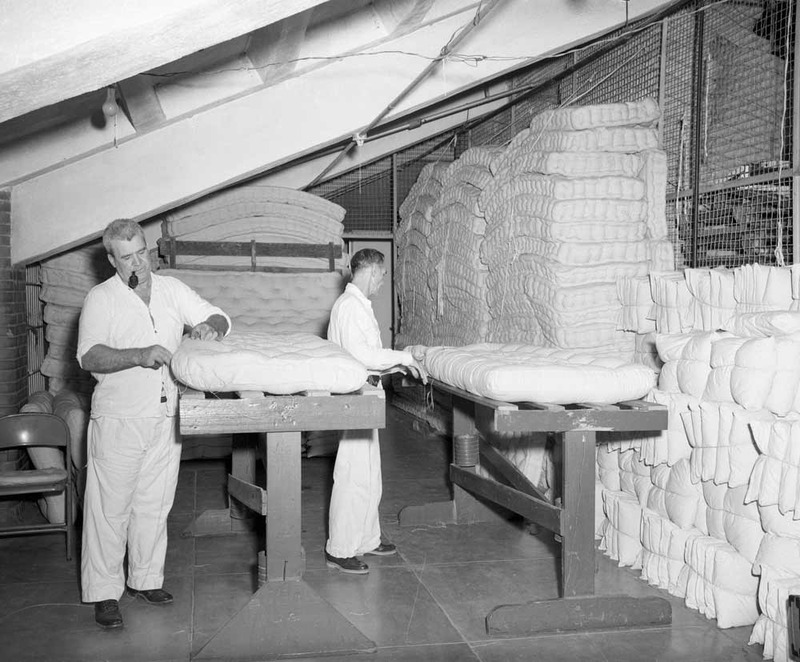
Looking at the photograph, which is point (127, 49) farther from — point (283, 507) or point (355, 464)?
point (355, 464)

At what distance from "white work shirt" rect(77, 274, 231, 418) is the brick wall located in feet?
8.11

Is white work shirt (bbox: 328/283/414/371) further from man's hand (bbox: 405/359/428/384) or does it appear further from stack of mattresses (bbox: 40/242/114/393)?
stack of mattresses (bbox: 40/242/114/393)

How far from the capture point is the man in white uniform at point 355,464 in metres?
4.61

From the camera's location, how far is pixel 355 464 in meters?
4.65

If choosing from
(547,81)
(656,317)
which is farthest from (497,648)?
(547,81)

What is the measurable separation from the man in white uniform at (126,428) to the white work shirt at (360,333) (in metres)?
0.76

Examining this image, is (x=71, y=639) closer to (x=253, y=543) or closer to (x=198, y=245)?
(x=253, y=543)

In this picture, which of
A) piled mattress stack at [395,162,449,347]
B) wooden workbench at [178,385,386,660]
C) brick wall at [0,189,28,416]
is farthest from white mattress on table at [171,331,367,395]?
piled mattress stack at [395,162,449,347]

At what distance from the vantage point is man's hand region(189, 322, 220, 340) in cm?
408

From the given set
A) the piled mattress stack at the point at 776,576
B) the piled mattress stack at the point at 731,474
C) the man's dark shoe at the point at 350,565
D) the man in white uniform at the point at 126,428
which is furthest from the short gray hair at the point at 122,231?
the piled mattress stack at the point at 776,576

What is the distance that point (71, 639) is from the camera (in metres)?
3.72

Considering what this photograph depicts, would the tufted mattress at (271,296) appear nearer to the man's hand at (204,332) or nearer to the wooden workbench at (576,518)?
the man's hand at (204,332)

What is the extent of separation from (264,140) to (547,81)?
2.47 metres

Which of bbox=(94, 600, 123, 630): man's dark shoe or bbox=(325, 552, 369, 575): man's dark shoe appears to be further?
bbox=(325, 552, 369, 575): man's dark shoe
